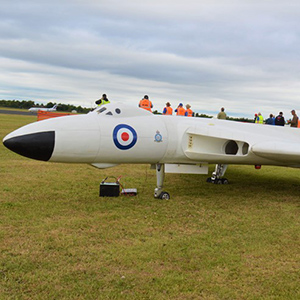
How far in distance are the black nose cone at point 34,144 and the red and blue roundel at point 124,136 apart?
4.53 feet

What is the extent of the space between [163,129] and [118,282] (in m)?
4.51

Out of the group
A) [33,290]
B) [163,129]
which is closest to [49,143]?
[163,129]

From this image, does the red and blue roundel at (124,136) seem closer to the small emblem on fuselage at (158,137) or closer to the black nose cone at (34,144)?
the small emblem on fuselage at (158,137)

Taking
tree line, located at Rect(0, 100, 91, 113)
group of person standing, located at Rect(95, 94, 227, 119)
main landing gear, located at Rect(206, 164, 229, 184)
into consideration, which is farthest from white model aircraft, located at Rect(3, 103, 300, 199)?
tree line, located at Rect(0, 100, 91, 113)

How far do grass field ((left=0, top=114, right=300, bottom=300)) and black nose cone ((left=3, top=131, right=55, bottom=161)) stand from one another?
1.25m

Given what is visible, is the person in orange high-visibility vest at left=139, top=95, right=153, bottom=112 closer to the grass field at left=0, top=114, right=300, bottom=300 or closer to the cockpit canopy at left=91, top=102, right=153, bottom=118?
the grass field at left=0, top=114, right=300, bottom=300

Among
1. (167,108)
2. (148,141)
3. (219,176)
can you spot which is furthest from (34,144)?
(167,108)

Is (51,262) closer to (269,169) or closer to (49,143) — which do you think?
(49,143)

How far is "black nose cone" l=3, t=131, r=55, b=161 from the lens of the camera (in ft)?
21.0

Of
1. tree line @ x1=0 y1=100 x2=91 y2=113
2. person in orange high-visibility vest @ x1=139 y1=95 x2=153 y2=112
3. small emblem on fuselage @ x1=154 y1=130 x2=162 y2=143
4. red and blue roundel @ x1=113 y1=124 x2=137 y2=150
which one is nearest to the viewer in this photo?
red and blue roundel @ x1=113 y1=124 x2=137 y2=150

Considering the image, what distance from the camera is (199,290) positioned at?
399cm

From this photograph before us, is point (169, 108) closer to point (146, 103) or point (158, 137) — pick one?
point (146, 103)

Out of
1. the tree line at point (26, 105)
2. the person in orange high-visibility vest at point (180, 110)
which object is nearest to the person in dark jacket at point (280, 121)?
the person in orange high-visibility vest at point (180, 110)

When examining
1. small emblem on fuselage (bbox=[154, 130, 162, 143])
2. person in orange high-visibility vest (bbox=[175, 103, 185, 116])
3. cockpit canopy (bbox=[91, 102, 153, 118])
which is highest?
person in orange high-visibility vest (bbox=[175, 103, 185, 116])
